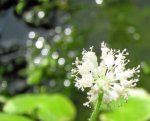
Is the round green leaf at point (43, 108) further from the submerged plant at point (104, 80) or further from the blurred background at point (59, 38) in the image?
the submerged plant at point (104, 80)

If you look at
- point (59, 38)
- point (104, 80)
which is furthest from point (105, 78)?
point (59, 38)

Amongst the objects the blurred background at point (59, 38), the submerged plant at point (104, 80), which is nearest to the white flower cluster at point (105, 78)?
the submerged plant at point (104, 80)

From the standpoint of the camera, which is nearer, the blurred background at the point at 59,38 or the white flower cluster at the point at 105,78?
the white flower cluster at the point at 105,78

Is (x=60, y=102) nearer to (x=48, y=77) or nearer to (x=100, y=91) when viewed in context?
(x=48, y=77)

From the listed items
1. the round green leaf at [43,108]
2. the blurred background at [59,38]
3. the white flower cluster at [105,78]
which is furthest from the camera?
the blurred background at [59,38]

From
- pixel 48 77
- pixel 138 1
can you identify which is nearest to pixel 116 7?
pixel 138 1

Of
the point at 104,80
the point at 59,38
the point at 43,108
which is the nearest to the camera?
the point at 104,80

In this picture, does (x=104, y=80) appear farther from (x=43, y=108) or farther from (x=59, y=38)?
(x=59, y=38)

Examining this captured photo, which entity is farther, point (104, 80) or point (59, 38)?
point (59, 38)

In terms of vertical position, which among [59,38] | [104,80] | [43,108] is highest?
[59,38]
